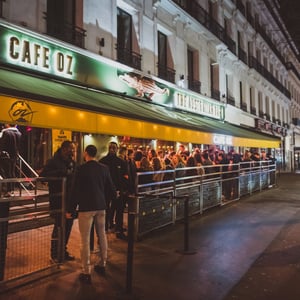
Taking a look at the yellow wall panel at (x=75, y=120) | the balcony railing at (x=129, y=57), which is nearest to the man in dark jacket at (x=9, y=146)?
the yellow wall panel at (x=75, y=120)

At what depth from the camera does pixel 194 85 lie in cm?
1953

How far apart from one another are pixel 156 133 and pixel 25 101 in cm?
451

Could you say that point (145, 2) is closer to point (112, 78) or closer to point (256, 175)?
point (112, 78)

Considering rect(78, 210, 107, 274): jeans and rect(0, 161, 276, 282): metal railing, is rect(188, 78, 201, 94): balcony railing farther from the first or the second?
rect(78, 210, 107, 274): jeans

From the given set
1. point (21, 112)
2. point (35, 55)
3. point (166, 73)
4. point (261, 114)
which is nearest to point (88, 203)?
point (21, 112)

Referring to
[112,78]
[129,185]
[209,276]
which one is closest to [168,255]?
[209,276]

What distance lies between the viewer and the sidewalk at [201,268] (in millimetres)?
4863

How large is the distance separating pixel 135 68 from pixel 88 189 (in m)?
9.90

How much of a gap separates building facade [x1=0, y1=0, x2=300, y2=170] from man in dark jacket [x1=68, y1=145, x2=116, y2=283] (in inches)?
96.3

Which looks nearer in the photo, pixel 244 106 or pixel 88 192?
pixel 88 192

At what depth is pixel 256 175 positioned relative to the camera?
1620 centimetres

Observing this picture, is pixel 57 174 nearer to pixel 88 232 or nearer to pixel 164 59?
pixel 88 232

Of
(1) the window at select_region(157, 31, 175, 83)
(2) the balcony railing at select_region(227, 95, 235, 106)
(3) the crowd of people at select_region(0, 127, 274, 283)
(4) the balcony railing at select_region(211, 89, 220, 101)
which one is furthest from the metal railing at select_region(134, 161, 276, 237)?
(2) the balcony railing at select_region(227, 95, 235, 106)

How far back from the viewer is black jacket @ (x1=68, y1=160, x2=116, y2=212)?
5289 millimetres
